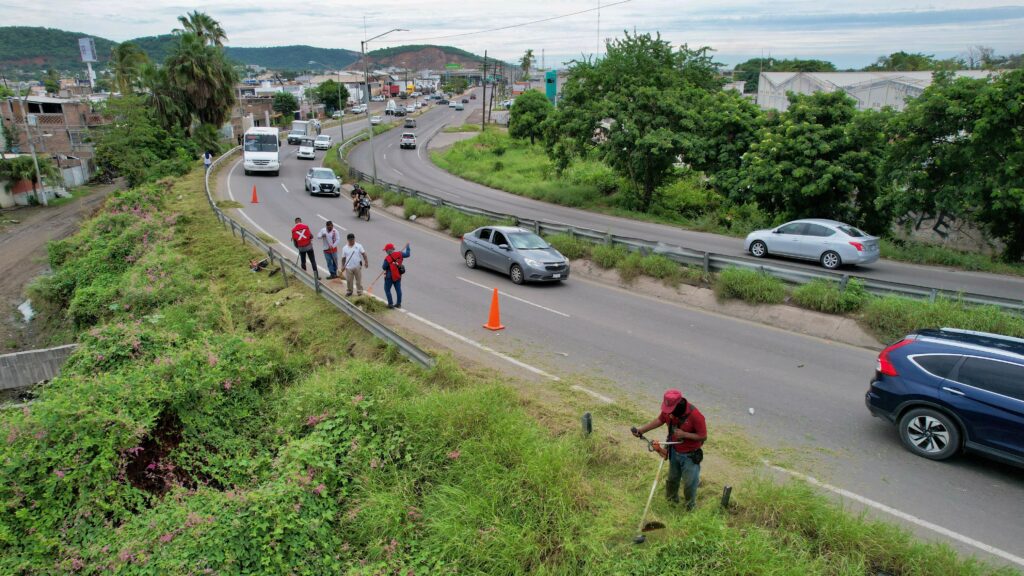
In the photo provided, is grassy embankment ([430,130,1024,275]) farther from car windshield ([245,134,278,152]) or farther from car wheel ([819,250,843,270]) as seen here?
car windshield ([245,134,278,152])

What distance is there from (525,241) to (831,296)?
25.6 feet

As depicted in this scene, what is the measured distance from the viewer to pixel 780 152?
22938 mm

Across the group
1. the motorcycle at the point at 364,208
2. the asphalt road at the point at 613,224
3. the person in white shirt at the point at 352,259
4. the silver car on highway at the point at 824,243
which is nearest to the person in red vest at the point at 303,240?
the person in white shirt at the point at 352,259

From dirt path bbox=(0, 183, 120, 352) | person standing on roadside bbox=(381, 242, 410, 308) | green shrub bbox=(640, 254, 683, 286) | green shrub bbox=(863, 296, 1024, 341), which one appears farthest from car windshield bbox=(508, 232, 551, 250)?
dirt path bbox=(0, 183, 120, 352)

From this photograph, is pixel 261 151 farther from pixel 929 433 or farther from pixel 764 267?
pixel 929 433

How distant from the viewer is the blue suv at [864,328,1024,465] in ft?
22.2

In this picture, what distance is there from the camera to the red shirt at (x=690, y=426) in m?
5.86

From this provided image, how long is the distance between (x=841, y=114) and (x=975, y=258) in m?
6.96

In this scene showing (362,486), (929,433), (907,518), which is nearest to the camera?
(907,518)

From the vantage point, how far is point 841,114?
22.3m

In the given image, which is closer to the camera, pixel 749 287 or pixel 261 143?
pixel 749 287

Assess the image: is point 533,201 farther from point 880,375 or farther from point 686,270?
point 880,375

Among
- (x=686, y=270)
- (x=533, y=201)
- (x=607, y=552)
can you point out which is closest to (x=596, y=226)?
(x=533, y=201)

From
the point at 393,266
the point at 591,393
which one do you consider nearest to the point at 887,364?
the point at 591,393
